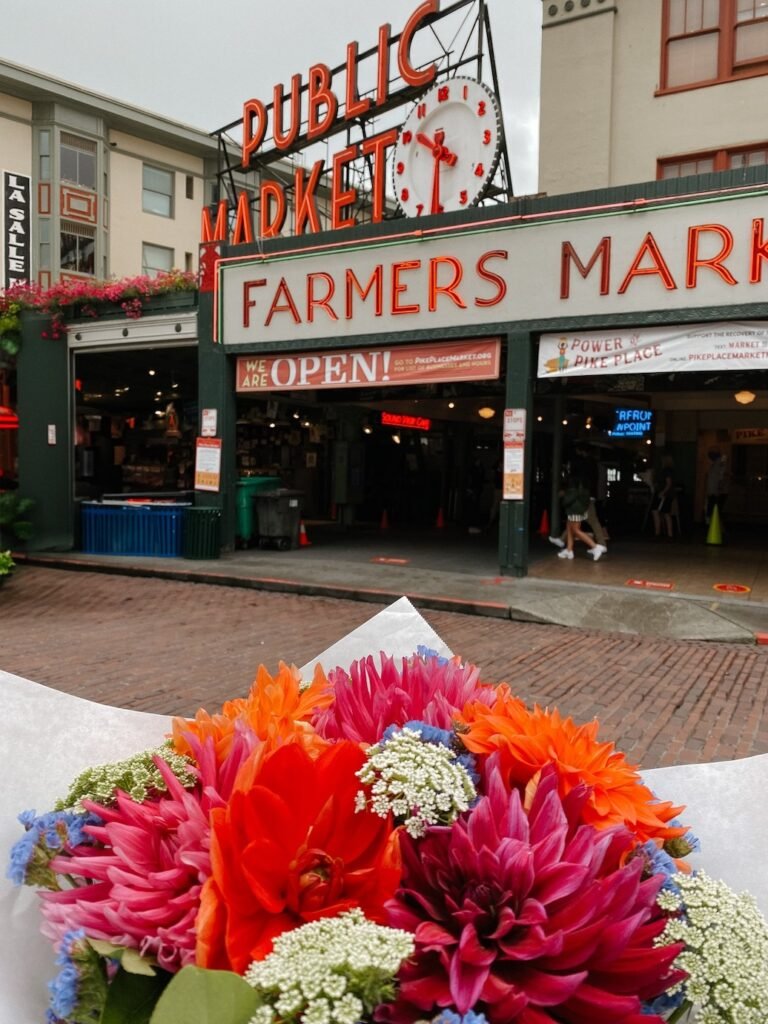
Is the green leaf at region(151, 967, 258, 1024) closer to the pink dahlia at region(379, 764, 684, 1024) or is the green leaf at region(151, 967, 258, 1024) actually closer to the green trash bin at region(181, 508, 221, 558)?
the pink dahlia at region(379, 764, 684, 1024)

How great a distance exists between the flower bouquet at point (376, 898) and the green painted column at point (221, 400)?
1400 centimetres

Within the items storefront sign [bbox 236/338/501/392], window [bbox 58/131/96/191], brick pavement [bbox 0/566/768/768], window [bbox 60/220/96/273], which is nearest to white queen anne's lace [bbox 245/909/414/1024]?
brick pavement [bbox 0/566/768/768]

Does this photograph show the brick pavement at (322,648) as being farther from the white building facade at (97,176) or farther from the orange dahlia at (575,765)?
the white building facade at (97,176)

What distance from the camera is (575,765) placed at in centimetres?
126

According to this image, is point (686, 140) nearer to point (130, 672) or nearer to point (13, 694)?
Result: point (130, 672)

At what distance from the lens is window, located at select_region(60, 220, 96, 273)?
3153 centimetres

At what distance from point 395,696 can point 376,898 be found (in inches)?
18.0

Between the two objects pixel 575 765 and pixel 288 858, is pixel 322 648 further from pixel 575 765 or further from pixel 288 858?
Result: pixel 288 858

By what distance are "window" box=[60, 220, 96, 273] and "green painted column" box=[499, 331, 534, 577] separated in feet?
81.4

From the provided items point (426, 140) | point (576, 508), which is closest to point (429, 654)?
point (576, 508)

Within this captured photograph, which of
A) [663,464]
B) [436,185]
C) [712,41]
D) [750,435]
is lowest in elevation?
[663,464]

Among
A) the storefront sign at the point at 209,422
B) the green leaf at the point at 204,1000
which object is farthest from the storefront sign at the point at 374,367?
the green leaf at the point at 204,1000

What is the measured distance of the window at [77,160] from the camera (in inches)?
1229

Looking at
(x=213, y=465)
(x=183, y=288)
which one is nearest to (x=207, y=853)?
(x=213, y=465)
